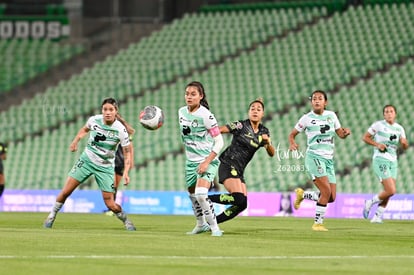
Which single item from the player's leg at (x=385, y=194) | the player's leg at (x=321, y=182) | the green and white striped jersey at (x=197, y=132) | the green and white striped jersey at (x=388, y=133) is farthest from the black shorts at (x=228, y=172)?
the green and white striped jersey at (x=388, y=133)

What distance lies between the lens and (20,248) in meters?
12.9

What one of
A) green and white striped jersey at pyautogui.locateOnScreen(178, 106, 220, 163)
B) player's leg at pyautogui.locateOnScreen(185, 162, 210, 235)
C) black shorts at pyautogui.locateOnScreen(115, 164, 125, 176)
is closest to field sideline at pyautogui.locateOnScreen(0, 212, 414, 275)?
player's leg at pyautogui.locateOnScreen(185, 162, 210, 235)

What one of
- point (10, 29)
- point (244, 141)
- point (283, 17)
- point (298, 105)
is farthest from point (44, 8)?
point (244, 141)

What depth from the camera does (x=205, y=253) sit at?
12.7m

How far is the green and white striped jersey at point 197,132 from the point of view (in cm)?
1642

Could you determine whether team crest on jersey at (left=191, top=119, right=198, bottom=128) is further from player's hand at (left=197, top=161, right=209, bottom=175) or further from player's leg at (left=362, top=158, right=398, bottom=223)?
player's leg at (left=362, top=158, right=398, bottom=223)

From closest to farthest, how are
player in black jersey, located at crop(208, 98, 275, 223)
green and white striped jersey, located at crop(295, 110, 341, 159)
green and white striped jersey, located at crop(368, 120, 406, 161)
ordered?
player in black jersey, located at crop(208, 98, 275, 223), green and white striped jersey, located at crop(295, 110, 341, 159), green and white striped jersey, located at crop(368, 120, 406, 161)

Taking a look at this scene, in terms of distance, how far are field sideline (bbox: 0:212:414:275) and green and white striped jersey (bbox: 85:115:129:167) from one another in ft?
6.93

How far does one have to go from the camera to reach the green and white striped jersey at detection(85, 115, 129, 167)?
59.0 feet

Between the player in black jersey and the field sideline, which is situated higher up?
the player in black jersey

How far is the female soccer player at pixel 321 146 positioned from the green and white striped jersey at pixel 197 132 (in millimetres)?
3051

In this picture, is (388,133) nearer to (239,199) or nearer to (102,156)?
(239,199)

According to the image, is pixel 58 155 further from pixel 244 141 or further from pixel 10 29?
pixel 244 141

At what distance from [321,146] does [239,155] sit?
8.06ft
